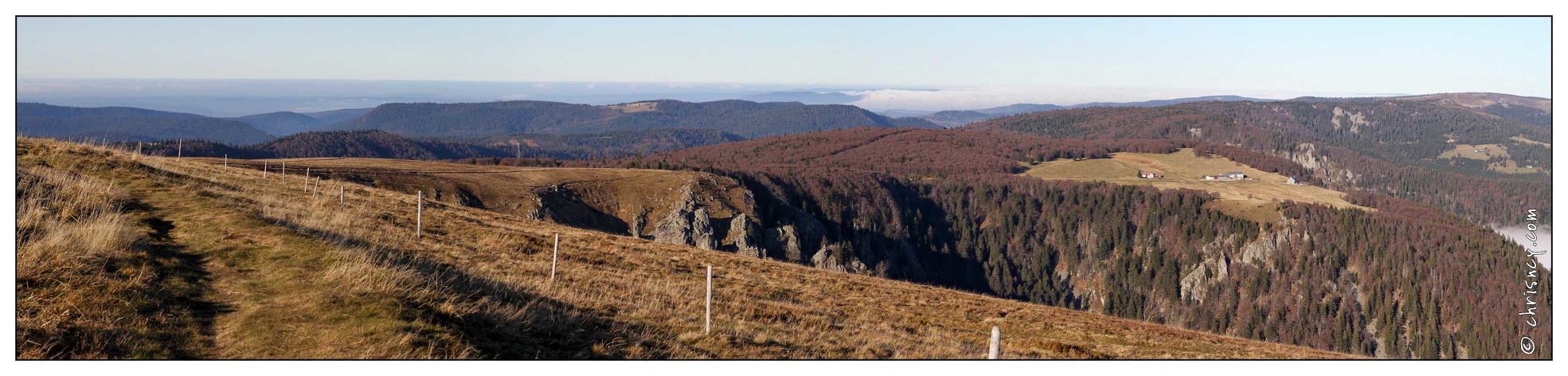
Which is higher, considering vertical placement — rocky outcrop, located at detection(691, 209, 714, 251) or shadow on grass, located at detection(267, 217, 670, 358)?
shadow on grass, located at detection(267, 217, 670, 358)

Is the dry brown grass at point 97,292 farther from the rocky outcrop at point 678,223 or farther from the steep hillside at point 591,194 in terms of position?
the rocky outcrop at point 678,223

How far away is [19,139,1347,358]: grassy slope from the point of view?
1045 centimetres

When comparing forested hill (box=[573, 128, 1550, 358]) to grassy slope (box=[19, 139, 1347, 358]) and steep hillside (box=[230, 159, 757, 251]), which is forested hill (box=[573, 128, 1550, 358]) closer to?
steep hillside (box=[230, 159, 757, 251])

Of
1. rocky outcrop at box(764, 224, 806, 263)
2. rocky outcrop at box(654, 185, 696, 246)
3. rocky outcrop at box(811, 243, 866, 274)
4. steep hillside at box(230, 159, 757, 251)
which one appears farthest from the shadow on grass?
rocky outcrop at box(811, 243, 866, 274)

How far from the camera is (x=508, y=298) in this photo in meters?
13.3

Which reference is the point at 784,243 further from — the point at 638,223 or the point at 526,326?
the point at 526,326

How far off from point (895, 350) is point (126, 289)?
11567mm

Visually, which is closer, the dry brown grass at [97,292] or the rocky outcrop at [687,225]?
the dry brown grass at [97,292]

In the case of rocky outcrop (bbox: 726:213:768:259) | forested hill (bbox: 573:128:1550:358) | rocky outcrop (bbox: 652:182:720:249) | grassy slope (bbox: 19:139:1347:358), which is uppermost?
grassy slope (bbox: 19:139:1347:358)

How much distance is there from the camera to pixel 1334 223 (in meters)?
169

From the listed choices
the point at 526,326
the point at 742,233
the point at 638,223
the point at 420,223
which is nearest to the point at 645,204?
the point at 638,223

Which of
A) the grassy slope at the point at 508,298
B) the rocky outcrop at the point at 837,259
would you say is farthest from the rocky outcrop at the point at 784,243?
the grassy slope at the point at 508,298

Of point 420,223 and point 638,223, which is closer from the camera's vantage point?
point 420,223

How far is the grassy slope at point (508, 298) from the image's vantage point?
34.3 ft
